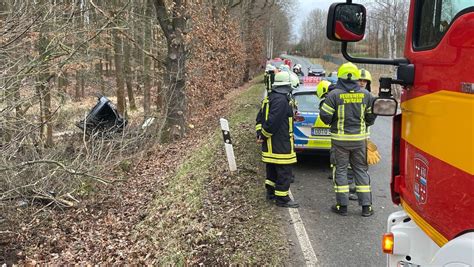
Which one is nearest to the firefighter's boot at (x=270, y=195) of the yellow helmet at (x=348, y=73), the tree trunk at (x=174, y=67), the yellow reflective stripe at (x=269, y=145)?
the yellow reflective stripe at (x=269, y=145)

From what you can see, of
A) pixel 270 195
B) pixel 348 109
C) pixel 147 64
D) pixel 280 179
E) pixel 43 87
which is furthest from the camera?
pixel 147 64

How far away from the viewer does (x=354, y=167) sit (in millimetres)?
6391

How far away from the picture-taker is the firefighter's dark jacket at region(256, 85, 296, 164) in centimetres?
639

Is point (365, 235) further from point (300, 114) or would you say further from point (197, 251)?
point (300, 114)

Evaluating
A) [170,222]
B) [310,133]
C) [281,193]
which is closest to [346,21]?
[281,193]

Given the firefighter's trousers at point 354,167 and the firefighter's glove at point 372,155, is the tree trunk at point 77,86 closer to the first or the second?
the firefighter's glove at point 372,155

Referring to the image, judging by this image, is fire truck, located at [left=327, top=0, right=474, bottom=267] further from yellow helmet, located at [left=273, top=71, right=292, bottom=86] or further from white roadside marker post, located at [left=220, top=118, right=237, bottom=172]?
white roadside marker post, located at [left=220, top=118, right=237, bottom=172]

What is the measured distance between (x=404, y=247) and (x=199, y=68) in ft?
48.7

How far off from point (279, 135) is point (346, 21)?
3774 millimetres

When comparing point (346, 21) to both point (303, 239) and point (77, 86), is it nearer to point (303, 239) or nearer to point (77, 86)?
point (303, 239)

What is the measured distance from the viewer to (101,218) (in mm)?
8406

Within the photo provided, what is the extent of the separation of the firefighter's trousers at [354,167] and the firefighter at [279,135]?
654mm

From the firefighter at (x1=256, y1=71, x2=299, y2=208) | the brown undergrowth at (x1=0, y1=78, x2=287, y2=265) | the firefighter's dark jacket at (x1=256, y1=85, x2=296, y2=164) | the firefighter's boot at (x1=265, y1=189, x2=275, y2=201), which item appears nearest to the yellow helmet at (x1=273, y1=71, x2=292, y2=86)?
the firefighter at (x1=256, y1=71, x2=299, y2=208)

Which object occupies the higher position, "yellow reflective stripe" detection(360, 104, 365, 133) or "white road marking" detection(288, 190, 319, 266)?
"yellow reflective stripe" detection(360, 104, 365, 133)
